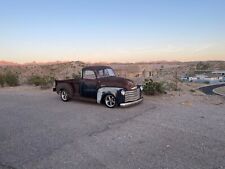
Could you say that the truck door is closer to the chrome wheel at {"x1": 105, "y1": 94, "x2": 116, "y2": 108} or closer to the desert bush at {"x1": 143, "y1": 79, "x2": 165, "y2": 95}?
the chrome wheel at {"x1": 105, "y1": 94, "x2": 116, "y2": 108}

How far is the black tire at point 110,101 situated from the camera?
1089 centimetres

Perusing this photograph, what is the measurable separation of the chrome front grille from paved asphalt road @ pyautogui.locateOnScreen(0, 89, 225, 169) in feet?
1.36

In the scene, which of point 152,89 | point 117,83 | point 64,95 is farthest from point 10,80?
point 117,83

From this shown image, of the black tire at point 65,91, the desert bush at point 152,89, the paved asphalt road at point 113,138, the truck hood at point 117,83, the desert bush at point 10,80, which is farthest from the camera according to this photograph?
the desert bush at point 10,80

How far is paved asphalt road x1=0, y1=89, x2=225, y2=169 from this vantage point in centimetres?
538

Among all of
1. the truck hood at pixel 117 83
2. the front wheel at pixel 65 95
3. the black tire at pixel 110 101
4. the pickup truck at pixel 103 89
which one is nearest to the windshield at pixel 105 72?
the pickup truck at pixel 103 89

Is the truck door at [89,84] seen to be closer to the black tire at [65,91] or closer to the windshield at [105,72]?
the windshield at [105,72]

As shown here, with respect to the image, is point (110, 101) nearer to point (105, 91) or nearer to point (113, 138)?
point (105, 91)

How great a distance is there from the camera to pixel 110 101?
A: 1105 cm

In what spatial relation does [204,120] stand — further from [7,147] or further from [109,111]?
[7,147]

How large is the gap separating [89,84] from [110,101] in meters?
1.42

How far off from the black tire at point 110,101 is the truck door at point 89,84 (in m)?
0.69

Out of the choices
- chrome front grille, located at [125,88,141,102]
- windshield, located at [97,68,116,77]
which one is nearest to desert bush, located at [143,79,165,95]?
windshield, located at [97,68,116,77]

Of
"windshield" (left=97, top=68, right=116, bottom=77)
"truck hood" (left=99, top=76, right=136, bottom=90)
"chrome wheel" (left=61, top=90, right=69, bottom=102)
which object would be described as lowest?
"chrome wheel" (left=61, top=90, right=69, bottom=102)
